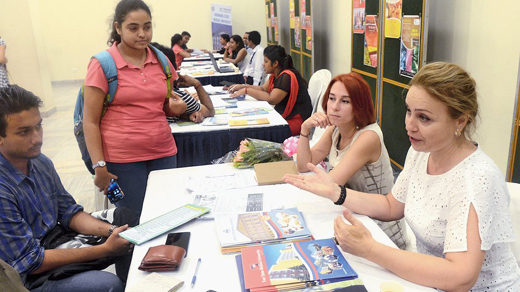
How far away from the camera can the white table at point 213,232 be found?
1165 mm

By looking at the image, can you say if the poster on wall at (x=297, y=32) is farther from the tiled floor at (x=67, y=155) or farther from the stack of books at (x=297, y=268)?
the stack of books at (x=297, y=268)

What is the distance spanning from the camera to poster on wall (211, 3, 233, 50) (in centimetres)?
1076

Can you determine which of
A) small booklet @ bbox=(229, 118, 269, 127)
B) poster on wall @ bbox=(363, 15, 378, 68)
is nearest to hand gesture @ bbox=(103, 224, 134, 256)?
small booklet @ bbox=(229, 118, 269, 127)

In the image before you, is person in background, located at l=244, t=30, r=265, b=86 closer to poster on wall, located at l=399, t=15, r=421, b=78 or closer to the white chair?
poster on wall, located at l=399, t=15, r=421, b=78

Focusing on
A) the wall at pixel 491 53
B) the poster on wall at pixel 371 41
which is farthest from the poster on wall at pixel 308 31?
the wall at pixel 491 53

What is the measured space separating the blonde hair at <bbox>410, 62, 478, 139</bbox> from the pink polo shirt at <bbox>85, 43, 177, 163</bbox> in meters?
1.42

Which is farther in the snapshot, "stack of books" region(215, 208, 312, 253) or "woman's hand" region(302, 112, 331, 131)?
"woman's hand" region(302, 112, 331, 131)

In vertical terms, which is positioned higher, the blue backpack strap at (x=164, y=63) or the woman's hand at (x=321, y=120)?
the blue backpack strap at (x=164, y=63)

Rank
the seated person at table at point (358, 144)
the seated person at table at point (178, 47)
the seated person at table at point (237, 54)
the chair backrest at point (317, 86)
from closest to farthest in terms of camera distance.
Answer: the seated person at table at point (358, 144), the chair backrest at point (317, 86), the seated person at table at point (237, 54), the seated person at table at point (178, 47)

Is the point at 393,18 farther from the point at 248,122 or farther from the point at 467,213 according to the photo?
the point at 467,213

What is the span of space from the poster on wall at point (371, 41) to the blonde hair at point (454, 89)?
304 cm

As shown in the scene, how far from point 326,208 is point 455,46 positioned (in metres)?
2.15

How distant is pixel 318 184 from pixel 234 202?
0.35m

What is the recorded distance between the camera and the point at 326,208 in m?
1.61
